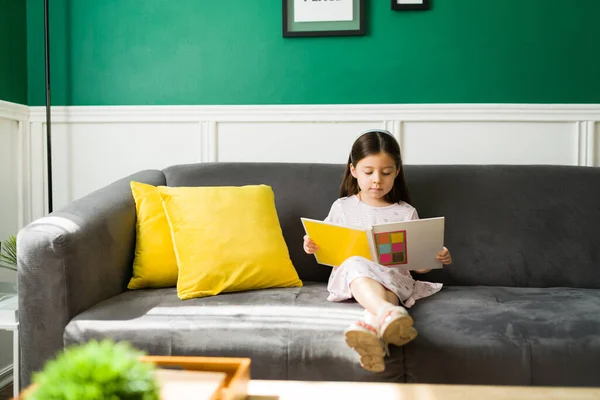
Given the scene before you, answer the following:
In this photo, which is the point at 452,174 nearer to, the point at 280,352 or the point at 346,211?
the point at 346,211

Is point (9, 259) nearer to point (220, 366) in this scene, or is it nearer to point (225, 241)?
point (225, 241)

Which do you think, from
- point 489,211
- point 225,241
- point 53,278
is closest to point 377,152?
point 489,211

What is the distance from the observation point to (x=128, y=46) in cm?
272

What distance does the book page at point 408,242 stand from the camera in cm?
176

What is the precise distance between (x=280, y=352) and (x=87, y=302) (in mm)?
601

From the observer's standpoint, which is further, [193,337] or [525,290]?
[525,290]

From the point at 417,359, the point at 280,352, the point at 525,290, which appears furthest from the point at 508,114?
the point at 280,352

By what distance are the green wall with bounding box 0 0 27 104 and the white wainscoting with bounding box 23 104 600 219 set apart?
15 centimetres

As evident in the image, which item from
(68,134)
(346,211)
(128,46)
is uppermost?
(128,46)

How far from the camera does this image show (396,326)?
138 centimetres

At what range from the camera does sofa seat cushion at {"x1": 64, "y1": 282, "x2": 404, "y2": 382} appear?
4.88 feet

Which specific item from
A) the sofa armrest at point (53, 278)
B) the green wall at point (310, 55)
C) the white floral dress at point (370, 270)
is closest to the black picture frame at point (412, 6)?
the green wall at point (310, 55)

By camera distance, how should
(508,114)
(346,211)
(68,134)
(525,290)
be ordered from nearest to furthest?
1. (525,290)
2. (346,211)
3. (508,114)
4. (68,134)

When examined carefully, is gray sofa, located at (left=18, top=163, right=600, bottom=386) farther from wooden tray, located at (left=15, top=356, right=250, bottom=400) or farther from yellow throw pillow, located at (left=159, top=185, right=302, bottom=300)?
wooden tray, located at (left=15, top=356, right=250, bottom=400)
